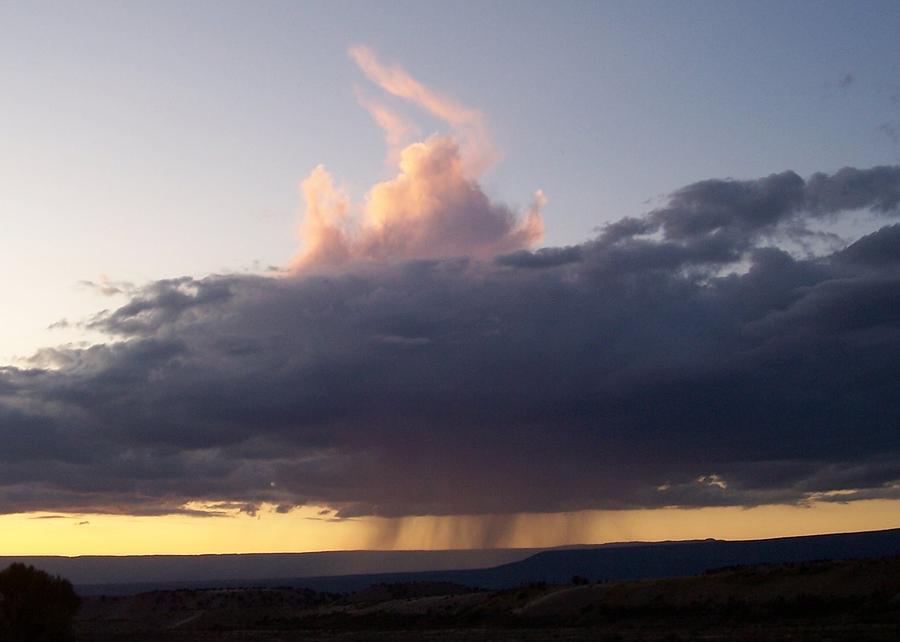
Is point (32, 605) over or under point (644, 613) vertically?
over

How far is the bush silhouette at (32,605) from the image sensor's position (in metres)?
65.0

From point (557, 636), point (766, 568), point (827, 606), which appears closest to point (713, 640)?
point (557, 636)

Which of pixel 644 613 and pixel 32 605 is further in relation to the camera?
pixel 32 605

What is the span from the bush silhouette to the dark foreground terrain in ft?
26.7

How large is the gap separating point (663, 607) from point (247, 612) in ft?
182

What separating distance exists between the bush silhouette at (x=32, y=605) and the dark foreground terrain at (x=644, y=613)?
8137 millimetres

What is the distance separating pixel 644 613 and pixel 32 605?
37695 millimetres

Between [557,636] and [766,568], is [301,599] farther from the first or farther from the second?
[557,636]

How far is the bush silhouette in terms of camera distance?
65.0 m

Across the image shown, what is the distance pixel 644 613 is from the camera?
6450cm

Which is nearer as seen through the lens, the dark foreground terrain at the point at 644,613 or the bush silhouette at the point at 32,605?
the dark foreground terrain at the point at 644,613

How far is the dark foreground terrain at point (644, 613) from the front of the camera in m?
51.6

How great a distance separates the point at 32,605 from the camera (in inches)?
2596

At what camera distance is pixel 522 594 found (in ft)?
265
